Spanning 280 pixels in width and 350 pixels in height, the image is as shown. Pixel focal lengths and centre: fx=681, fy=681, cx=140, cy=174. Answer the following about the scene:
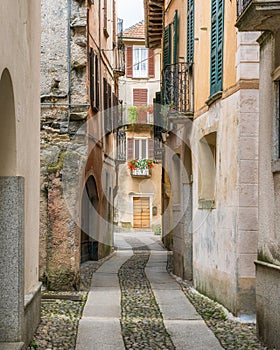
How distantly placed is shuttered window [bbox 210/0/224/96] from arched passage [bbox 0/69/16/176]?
5280mm

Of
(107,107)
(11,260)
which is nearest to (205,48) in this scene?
(107,107)

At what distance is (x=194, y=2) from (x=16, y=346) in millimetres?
9987

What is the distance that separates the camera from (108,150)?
22.0m

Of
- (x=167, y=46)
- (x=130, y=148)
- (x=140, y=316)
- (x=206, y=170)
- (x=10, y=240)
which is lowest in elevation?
(x=140, y=316)

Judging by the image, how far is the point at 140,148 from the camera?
43.5m

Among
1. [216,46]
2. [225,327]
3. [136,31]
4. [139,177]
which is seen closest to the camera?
[225,327]

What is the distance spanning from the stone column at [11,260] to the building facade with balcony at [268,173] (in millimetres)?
2873

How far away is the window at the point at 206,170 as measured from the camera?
13.6 meters

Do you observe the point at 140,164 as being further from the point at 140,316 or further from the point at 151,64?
the point at 140,316

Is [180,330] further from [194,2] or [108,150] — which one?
[108,150]

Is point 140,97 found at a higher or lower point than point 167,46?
higher

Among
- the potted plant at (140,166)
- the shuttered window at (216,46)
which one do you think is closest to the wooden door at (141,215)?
the potted plant at (140,166)

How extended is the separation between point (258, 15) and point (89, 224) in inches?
536

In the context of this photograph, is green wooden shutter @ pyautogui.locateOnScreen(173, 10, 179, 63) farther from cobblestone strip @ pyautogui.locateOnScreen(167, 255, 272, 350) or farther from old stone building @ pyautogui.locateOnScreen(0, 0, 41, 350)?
old stone building @ pyautogui.locateOnScreen(0, 0, 41, 350)
